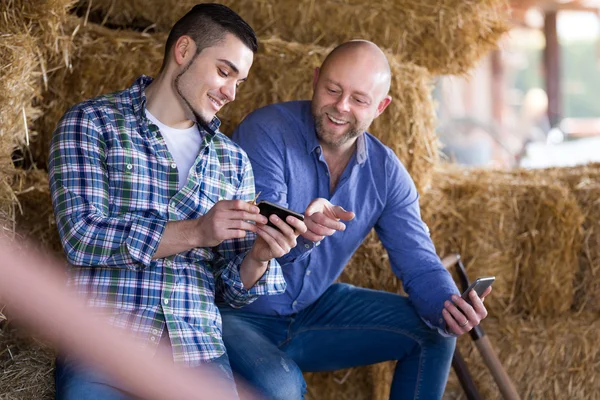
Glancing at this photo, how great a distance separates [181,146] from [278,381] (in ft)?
2.35

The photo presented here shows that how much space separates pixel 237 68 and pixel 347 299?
0.87m

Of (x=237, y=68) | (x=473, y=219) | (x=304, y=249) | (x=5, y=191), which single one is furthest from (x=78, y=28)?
(x=473, y=219)

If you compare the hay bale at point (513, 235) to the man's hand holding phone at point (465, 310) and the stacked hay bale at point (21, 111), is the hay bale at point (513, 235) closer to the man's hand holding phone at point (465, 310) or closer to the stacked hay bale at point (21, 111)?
the man's hand holding phone at point (465, 310)

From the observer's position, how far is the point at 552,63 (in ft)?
34.2

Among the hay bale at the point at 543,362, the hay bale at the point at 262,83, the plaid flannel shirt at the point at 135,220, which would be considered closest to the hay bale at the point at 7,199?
the plaid flannel shirt at the point at 135,220

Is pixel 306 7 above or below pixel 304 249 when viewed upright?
above

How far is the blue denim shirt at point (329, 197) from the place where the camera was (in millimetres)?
2609

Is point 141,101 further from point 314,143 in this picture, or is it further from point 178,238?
point 314,143

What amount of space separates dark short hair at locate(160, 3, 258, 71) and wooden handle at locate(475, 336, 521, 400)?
1.44m

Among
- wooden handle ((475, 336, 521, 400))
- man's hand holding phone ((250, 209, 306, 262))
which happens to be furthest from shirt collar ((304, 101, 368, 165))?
wooden handle ((475, 336, 521, 400))

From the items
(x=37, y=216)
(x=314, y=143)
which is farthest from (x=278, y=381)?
(x=37, y=216)

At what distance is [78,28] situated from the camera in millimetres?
3002

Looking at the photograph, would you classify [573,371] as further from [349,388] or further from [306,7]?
[306,7]

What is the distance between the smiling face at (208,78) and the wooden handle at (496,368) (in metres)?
1.40
